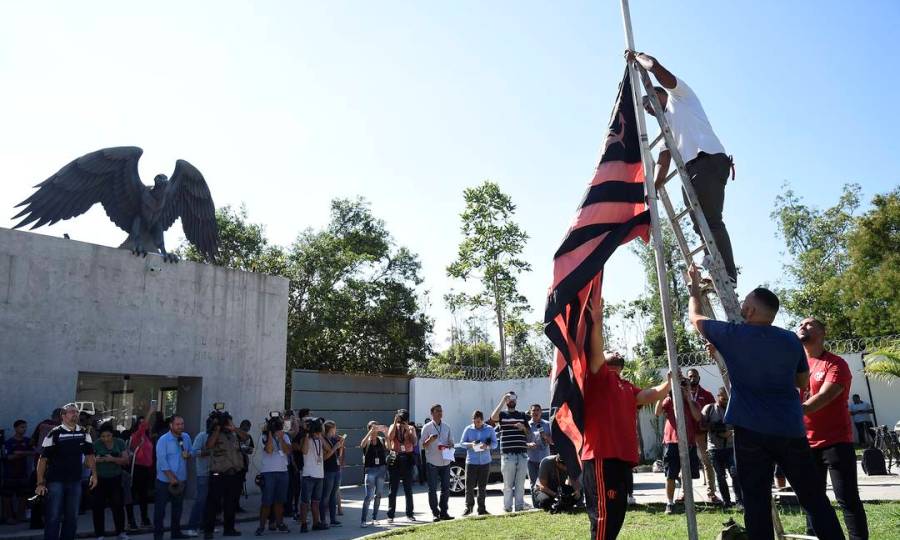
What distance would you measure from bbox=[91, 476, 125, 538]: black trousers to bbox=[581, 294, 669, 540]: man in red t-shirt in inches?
338

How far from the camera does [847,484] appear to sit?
4852 millimetres

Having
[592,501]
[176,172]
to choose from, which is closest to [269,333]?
[176,172]

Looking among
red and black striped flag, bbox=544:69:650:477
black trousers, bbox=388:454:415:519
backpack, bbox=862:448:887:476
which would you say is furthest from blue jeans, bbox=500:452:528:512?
red and black striped flag, bbox=544:69:650:477

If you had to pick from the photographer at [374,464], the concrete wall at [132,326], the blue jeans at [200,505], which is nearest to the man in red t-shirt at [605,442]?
the blue jeans at [200,505]

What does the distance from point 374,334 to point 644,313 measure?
678 inches

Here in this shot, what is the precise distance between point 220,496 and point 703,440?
23.9 ft

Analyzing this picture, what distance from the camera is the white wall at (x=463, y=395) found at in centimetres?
2323

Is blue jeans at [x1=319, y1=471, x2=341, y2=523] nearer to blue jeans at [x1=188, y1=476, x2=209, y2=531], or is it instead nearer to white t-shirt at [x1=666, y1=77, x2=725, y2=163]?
blue jeans at [x1=188, y1=476, x2=209, y2=531]

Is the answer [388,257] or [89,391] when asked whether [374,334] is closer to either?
[388,257]

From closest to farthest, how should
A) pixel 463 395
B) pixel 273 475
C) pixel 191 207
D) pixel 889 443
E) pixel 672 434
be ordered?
1. pixel 672 434
2. pixel 273 475
3. pixel 889 443
4. pixel 191 207
5. pixel 463 395

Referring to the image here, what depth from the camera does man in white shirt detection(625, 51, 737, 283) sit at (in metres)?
4.81

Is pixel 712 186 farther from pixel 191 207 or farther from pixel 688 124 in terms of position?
pixel 191 207

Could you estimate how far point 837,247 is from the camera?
39000 millimetres

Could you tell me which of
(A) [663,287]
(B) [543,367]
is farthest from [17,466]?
(B) [543,367]
